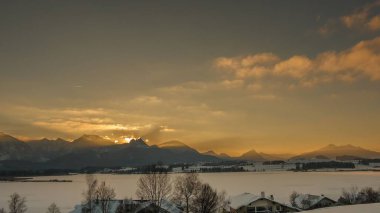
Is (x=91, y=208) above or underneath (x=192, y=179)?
underneath

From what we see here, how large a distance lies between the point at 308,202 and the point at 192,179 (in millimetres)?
27298

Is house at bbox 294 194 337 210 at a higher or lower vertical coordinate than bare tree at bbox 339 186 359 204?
higher

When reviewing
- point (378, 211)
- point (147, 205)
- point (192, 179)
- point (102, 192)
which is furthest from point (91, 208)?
point (378, 211)

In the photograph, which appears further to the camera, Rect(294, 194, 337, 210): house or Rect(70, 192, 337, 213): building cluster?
Rect(294, 194, 337, 210): house

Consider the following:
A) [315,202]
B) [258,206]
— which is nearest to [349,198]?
[315,202]

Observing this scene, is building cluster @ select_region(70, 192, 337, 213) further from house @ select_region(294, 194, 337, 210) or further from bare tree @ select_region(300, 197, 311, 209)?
bare tree @ select_region(300, 197, 311, 209)

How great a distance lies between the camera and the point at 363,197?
10831cm

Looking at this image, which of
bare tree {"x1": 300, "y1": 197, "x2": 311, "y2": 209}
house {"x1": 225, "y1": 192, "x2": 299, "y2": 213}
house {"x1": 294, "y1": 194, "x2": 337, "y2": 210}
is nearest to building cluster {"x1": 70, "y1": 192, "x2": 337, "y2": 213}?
house {"x1": 225, "y1": 192, "x2": 299, "y2": 213}

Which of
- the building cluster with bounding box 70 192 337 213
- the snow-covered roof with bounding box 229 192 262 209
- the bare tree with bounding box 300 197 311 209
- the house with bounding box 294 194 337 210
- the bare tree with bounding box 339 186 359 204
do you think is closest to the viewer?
the snow-covered roof with bounding box 229 192 262 209

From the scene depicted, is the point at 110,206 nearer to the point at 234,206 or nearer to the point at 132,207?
the point at 132,207

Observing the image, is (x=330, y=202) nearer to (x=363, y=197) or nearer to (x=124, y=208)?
(x=363, y=197)

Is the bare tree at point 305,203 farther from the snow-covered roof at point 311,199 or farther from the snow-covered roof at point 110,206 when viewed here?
the snow-covered roof at point 110,206

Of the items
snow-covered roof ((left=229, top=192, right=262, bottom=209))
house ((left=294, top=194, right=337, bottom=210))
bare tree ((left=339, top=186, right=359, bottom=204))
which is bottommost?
bare tree ((left=339, top=186, right=359, bottom=204))

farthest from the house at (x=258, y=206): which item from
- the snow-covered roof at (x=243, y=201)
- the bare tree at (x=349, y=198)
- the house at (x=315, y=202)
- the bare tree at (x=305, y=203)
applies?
the bare tree at (x=349, y=198)
